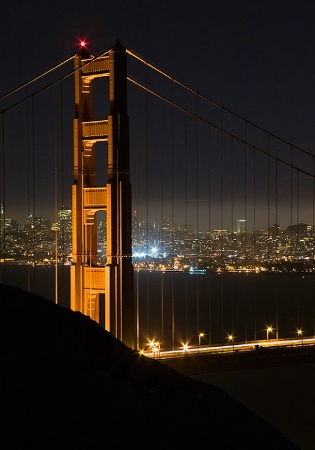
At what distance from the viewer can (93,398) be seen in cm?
766

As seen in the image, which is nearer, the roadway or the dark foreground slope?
the dark foreground slope

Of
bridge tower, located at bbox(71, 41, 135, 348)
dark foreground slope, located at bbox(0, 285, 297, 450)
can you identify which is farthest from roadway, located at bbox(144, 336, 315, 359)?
dark foreground slope, located at bbox(0, 285, 297, 450)

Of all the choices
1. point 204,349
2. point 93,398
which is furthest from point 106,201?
point 93,398

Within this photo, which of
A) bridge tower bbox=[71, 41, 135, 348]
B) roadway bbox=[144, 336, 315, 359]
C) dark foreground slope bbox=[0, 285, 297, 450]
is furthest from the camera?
roadway bbox=[144, 336, 315, 359]

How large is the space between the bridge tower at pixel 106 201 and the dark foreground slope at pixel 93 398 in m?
5.08

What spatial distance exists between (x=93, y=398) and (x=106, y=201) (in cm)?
730

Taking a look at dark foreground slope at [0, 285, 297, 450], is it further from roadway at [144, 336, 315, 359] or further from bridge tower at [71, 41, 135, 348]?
roadway at [144, 336, 315, 359]

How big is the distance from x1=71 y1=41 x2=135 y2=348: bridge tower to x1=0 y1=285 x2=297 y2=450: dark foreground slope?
5.08 metres

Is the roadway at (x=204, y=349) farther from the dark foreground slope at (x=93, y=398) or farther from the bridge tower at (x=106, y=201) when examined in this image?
the dark foreground slope at (x=93, y=398)

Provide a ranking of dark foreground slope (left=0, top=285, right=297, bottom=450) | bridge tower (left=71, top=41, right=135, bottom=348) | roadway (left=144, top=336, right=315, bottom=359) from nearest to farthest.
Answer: dark foreground slope (left=0, top=285, right=297, bottom=450) → bridge tower (left=71, top=41, right=135, bottom=348) → roadway (left=144, top=336, right=315, bottom=359)

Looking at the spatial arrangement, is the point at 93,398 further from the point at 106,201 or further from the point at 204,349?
the point at 204,349

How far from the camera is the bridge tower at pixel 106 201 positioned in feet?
47.4

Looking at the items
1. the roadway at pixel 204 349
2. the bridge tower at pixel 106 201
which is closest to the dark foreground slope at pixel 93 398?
the bridge tower at pixel 106 201

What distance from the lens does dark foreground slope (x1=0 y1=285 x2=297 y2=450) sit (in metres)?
7.02
